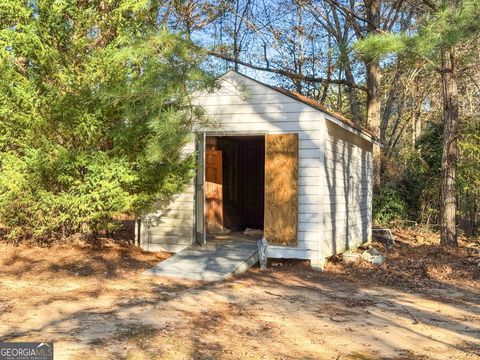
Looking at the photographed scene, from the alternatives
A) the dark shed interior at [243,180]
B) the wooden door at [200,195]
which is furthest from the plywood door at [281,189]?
the dark shed interior at [243,180]

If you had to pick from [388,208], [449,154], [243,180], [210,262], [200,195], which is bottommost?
[210,262]

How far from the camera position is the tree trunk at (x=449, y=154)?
10.3 meters

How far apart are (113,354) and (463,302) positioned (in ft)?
15.5

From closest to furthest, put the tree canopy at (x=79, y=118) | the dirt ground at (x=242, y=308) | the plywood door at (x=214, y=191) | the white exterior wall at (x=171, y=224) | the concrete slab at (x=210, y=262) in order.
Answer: the dirt ground at (x=242, y=308)
the concrete slab at (x=210, y=262)
the tree canopy at (x=79, y=118)
the white exterior wall at (x=171, y=224)
the plywood door at (x=214, y=191)

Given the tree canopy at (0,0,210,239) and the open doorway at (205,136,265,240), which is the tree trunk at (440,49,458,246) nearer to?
the open doorway at (205,136,265,240)

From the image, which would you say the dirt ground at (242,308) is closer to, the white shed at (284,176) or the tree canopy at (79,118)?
the white shed at (284,176)

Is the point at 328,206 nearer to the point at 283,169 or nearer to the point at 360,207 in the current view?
the point at 283,169

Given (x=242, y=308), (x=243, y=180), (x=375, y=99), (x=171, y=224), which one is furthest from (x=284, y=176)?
(x=375, y=99)

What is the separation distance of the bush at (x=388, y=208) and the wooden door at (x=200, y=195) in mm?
8816

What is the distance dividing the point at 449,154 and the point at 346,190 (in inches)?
89.3

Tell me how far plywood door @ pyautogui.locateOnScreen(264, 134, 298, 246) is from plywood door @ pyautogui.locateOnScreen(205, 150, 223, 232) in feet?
8.44

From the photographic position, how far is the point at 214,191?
11570 millimetres

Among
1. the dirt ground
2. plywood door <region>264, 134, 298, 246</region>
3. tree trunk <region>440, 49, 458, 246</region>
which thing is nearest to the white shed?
plywood door <region>264, 134, 298, 246</region>

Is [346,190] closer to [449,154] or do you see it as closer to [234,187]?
[449,154]
